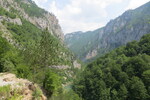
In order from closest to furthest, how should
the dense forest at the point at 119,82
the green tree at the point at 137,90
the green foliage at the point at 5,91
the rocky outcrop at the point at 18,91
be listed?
the green foliage at the point at 5,91
the rocky outcrop at the point at 18,91
the green tree at the point at 137,90
the dense forest at the point at 119,82

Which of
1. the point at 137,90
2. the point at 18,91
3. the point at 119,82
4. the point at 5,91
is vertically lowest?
the point at 137,90

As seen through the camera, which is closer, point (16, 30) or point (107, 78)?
point (107, 78)

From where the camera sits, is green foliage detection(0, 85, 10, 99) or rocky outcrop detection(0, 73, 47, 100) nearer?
green foliage detection(0, 85, 10, 99)

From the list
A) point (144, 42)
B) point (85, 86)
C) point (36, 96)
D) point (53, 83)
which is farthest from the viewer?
point (144, 42)

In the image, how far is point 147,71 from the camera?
7206 cm

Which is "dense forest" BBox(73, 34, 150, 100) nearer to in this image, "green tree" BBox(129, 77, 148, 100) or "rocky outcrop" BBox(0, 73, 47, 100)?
"green tree" BBox(129, 77, 148, 100)

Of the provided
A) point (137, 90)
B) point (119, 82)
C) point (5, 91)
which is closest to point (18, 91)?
point (5, 91)

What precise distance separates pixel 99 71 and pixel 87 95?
13.0 m

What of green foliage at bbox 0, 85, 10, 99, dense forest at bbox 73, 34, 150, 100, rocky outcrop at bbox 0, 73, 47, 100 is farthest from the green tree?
green foliage at bbox 0, 85, 10, 99

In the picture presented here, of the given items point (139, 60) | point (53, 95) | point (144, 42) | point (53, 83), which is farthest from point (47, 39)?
point (144, 42)

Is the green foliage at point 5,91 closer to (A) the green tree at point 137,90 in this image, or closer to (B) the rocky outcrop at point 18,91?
(B) the rocky outcrop at point 18,91

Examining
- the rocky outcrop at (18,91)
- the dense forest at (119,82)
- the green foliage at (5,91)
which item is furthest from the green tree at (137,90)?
the green foliage at (5,91)

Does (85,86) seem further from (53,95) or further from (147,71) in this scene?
(53,95)

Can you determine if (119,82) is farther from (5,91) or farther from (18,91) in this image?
(5,91)
